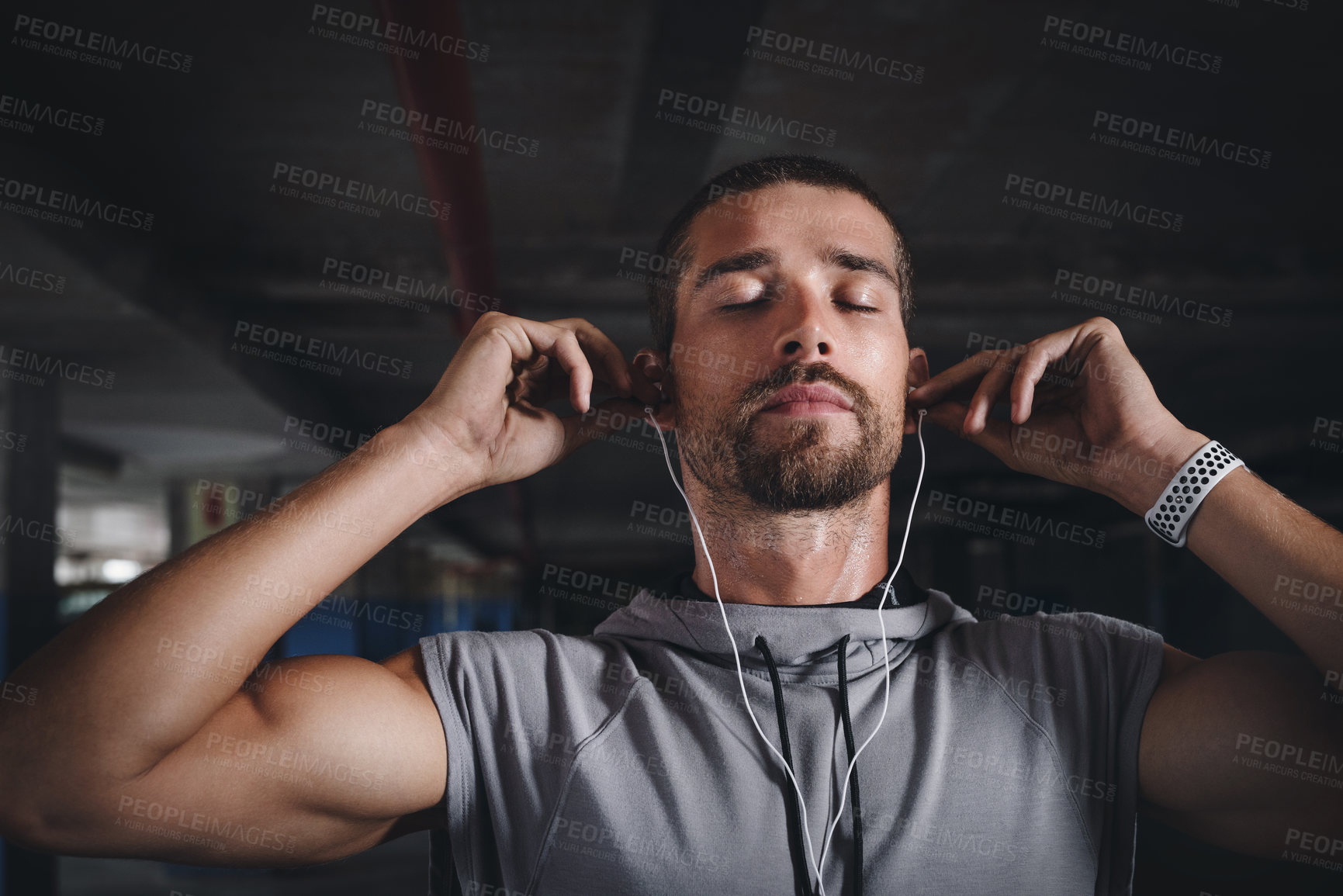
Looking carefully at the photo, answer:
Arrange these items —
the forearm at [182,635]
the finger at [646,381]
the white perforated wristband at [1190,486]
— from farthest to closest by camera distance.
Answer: the finger at [646,381] < the white perforated wristband at [1190,486] < the forearm at [182,635]

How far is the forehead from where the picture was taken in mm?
1649

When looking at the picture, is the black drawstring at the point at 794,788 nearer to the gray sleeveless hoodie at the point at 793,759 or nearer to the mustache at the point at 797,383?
the gray sleeveless hoodie at the point at 793,759

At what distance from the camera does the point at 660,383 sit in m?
1.77

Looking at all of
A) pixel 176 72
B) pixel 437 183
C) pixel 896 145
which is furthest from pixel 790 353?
pixel 176 72

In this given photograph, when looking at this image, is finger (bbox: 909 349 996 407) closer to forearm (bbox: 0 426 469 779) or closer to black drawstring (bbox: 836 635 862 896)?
black drawstring (bbox: 836 635 862 896)

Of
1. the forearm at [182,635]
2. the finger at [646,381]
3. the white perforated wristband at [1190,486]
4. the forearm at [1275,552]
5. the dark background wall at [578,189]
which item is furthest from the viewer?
the dark background wall at [578,189]

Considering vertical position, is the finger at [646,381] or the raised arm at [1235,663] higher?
the finger at [646,381]

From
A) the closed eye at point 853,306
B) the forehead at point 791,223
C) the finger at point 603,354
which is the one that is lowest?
the finger at point 603,354

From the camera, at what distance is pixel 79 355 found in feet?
17.3

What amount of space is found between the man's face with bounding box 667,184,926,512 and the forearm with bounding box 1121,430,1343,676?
19.4 inches

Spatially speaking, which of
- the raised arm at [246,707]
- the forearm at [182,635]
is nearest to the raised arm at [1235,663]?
the raised arm at [246,707]

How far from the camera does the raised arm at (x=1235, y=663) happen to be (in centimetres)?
124

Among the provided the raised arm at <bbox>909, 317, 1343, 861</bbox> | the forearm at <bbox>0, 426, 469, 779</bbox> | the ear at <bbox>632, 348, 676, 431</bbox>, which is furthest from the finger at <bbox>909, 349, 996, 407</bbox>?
the forearm at <bbox>0, 426, 469, 779</bbox>

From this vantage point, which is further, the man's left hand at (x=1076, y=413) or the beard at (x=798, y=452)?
the beard at (x=798, y=452)
